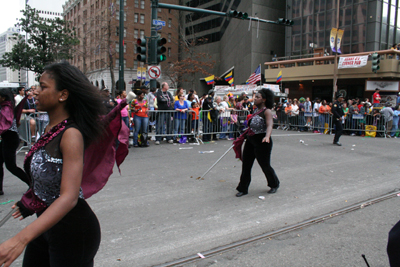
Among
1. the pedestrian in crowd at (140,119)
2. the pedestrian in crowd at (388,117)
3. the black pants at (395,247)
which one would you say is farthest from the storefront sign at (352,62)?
the black pants at (395,247)

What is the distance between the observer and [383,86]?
27.2 m

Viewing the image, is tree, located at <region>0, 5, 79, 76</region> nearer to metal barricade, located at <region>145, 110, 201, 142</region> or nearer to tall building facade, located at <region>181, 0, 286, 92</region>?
tall building facade, located at <region>181, 0, 286, 92</region>

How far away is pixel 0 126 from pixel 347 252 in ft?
17.2

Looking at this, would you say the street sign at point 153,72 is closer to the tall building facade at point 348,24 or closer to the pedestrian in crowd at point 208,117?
the pedestrian in crowd at point 208,117

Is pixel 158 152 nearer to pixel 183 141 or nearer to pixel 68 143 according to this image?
pixel 183 141

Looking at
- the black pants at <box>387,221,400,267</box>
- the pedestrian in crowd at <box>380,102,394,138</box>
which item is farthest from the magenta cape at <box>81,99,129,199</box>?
the pedestrian in crowd at <box>380,102,394,138</box>

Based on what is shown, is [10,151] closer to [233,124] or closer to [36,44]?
[233,124]

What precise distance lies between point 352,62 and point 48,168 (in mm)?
29814

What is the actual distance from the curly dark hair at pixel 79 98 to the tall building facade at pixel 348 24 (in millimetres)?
31420

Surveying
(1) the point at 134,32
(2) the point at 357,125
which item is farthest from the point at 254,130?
(1) the point at 134,32

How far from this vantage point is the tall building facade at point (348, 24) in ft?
95.4

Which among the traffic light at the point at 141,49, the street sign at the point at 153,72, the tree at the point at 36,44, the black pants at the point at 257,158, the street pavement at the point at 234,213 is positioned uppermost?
the tree at the point at 36,44

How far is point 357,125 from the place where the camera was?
1669 centimetres

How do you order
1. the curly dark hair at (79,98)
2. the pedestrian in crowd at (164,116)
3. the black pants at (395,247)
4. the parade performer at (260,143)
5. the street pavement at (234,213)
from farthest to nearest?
the pedestrian in crowd at (164,116) < the parade performer at (260,143) < the street pavement at (234,213) < the curly dark hair at (79,98) < the black pants at (395,247)
